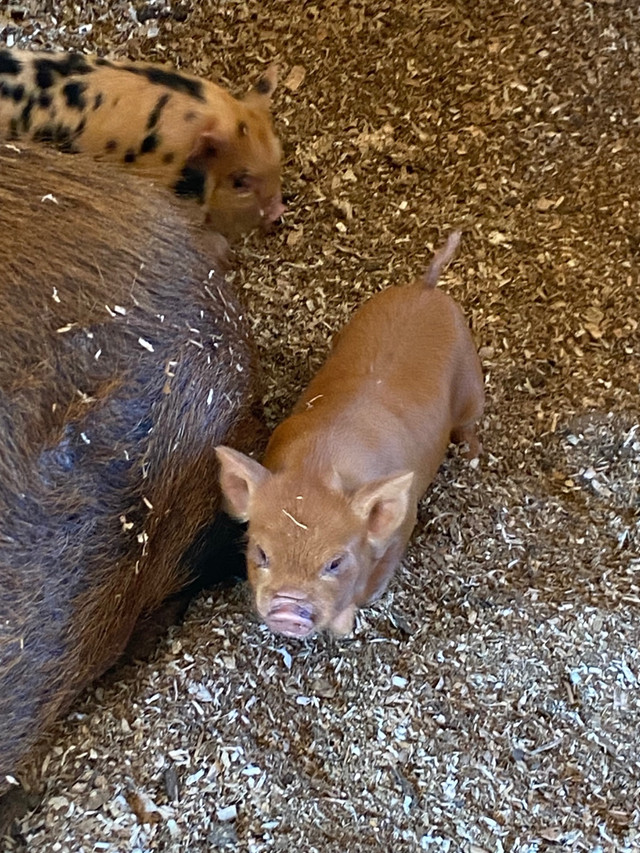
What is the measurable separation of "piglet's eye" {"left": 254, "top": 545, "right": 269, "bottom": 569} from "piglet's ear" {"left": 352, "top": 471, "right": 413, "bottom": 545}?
0.18 metres

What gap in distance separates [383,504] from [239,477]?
0.27 metres

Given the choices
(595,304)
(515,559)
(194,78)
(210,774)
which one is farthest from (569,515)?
(194,78)

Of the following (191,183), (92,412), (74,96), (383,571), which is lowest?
(383,571)

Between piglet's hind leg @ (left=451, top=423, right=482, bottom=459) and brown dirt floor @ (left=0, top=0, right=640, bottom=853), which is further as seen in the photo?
piglet's hind leg @ (left=451, top=423, right=482, bottom=459)

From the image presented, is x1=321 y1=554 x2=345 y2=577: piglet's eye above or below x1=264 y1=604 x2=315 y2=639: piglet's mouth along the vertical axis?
above

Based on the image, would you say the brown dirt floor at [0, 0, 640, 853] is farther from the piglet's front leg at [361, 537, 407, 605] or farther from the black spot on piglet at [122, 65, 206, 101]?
the black spot on piglet at [122, 65, 206, 101]

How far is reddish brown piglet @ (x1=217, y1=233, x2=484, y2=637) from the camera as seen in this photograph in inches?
65.9

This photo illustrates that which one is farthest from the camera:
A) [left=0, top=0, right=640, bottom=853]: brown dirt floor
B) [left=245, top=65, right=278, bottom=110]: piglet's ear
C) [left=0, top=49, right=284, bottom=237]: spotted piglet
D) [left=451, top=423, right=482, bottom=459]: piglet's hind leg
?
[left=245, top=65, right=278, bottom=110]: piglet's ear

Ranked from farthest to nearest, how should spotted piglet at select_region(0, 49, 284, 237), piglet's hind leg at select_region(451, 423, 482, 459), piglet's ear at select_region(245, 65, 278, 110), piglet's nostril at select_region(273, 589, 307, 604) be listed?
1. piglet's ear at select_region(245, 65, 278, 110)
2. piglet's hind leg at select_region(451, 423, 482, 459)
3. spotted piglet at select_region(0, 49, 284, 237)
4. piglet's nostril at select_region(273, 589, 307, 604)

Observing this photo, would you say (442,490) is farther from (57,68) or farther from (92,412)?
(57,68)

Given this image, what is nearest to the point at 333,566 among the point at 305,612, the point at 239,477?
the point at 305,612

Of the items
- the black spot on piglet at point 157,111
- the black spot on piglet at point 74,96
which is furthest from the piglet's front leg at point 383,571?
the black spot on piglet at point 74,96

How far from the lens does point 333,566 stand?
1.69m

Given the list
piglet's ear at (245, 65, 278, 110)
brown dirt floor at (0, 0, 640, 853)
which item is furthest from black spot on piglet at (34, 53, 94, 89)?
brown dirt floor at (0, 0, 640, 853)
